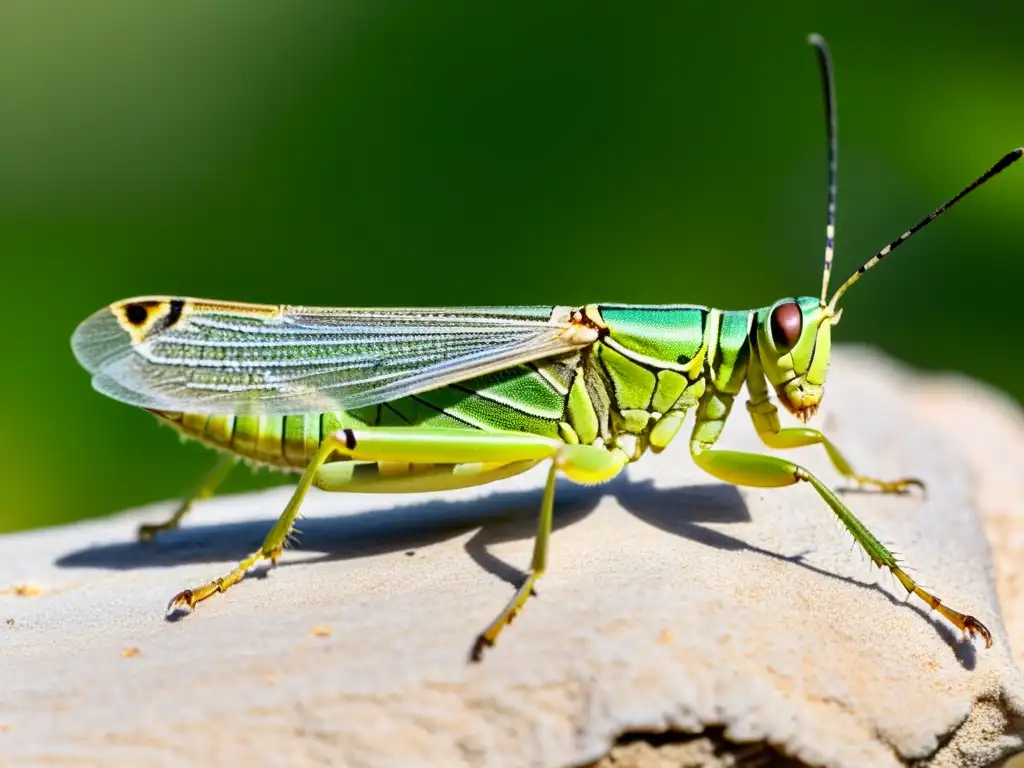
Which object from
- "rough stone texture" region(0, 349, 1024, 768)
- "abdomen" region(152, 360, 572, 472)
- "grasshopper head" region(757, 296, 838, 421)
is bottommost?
"rough stone texture" region(0, 349, 1024, 768)

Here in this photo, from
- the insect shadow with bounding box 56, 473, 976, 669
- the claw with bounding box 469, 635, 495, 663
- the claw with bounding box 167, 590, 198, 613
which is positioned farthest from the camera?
the insect shadow with bounding box 56, 473, 976, 669

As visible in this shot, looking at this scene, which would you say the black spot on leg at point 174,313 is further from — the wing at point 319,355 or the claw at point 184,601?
the claw at point 184,601

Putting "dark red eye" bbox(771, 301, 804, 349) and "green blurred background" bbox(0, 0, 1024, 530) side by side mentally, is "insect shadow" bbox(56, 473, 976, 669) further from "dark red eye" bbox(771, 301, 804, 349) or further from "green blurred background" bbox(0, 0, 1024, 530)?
"green blurred background" bbox(0, 0, 1024, 530)

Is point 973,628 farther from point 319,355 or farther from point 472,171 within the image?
point 472,171

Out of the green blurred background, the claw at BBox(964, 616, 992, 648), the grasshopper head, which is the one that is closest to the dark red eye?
the grasshopper head

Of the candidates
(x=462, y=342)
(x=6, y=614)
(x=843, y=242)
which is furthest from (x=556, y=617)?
(x=843, y=242)

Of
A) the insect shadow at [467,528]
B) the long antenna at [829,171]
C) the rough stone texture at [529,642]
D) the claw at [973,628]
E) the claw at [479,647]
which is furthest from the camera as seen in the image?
the long antenna at [829,171]

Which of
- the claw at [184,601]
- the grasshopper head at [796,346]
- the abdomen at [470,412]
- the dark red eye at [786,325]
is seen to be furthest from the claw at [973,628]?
the claw at [184,601]
